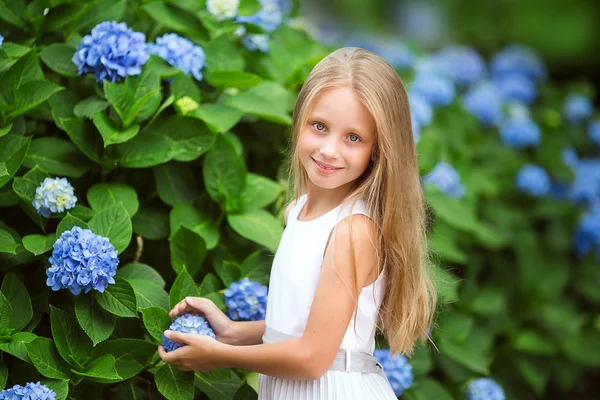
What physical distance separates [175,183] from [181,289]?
0.43 meters

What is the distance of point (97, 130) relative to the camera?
2008 mm

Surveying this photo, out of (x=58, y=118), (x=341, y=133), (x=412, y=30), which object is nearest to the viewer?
(x=341, y=133)

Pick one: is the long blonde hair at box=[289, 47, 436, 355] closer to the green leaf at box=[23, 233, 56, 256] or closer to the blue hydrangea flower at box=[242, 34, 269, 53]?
the green leaf at box=[23, 233, 56, 256]

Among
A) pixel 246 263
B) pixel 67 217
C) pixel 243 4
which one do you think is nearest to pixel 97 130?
pixel 67 217

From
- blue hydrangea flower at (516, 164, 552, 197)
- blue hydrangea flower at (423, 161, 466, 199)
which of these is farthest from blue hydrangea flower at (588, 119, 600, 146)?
blue hydrangea flower at (423, 161, 466, 199)

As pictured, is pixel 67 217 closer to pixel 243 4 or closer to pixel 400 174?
pixel 400 174

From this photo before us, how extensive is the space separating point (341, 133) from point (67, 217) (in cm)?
62

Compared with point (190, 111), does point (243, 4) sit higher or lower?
higher

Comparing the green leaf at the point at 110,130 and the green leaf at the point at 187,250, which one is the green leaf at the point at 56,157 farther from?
the green leaf at the point at 187,250

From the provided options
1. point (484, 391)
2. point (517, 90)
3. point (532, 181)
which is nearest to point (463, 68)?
point (517, 90)

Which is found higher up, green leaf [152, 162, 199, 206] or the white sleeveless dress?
the white sleeveless dress

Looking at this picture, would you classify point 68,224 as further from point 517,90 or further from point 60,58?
point 517,90

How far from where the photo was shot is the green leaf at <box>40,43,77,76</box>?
6.73 feet

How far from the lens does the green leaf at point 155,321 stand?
5.43 feet
